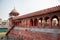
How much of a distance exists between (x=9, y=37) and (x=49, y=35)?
324 inches

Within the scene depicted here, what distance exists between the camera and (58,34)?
6656 mm

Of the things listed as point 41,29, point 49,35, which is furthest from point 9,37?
point 49,35

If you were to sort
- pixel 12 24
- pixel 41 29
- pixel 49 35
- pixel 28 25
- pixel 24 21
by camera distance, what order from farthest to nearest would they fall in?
pixel 12 24, pixel 24 21, pixel 28 25, pixel 41 29, pixel 49 35

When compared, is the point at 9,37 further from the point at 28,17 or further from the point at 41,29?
the point at 41,29

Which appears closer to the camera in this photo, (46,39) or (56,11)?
(56,11)

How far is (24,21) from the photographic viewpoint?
431 inches

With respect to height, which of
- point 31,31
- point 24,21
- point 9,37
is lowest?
point 9,37

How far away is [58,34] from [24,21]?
4709 millimetres

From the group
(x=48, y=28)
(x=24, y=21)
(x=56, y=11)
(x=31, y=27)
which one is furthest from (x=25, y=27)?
(x=56, y=11)

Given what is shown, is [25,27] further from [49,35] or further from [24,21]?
[49,35]

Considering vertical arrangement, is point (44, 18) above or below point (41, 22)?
above

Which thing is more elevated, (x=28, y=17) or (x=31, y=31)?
(x=28, y=17)

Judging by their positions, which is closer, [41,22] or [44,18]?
[44,18]

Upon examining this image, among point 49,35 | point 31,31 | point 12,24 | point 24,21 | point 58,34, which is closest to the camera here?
point 58,34
